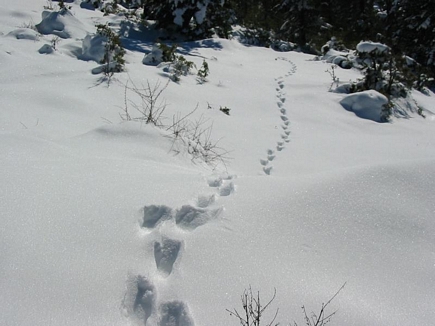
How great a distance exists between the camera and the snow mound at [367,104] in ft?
17.8

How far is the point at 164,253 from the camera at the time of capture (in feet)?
5.77

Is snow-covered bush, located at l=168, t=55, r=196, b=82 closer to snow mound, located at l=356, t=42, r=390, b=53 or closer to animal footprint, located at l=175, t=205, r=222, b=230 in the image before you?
snow mound, located at l=356, t=42, r=390, b=53

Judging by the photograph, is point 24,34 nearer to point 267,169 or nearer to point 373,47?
point 267,169

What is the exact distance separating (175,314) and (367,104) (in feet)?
16.3

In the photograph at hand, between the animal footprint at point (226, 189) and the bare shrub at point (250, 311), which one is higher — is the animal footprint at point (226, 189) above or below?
below

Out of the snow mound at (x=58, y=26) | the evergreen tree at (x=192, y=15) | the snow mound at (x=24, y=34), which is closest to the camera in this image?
the snow mound at (x=24, y=34)

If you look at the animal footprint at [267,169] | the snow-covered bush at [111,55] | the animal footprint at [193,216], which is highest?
the animal footprint at [193,216]

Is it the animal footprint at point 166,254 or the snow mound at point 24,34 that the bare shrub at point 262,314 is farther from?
the snow mound at point 24,34

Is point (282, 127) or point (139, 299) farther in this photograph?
point (282, 127)

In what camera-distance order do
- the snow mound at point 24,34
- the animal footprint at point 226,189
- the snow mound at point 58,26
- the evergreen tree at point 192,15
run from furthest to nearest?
the evergreen tree at point 192,15 → the snow mound at point 58,26 → the snow mound at point 24,34 → the animal footprint at point 226,189

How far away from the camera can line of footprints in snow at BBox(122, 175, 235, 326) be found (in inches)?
57.2

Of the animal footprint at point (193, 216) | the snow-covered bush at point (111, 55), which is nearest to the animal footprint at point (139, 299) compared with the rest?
the animal footprint at point (193, 216)

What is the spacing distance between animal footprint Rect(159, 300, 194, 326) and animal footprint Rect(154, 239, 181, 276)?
0.62 feet

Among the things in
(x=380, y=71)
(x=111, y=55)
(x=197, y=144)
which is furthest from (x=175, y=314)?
(x=380, y=71)
